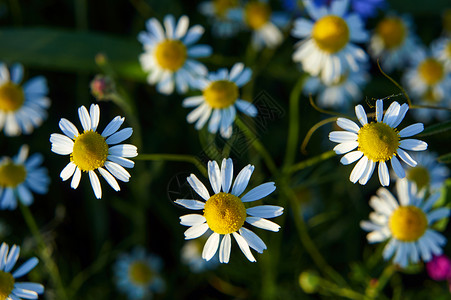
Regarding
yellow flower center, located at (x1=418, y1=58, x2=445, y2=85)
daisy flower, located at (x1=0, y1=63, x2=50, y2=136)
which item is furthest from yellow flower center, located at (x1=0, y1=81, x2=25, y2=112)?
yellow flower center, located at (x1=418, y1=58, x2=445, y2=85)

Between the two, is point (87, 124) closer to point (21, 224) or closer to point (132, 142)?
point (132, 142)

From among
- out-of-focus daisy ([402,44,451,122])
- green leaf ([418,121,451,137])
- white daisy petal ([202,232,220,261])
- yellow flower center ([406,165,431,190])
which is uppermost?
out-of-focus daisy ([402,44,451,122])

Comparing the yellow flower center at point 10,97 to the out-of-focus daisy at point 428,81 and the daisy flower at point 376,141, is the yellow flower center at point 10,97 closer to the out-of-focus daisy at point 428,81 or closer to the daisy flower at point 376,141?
the daisy flower at point 376,141

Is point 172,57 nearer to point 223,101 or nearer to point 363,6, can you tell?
point 223,101

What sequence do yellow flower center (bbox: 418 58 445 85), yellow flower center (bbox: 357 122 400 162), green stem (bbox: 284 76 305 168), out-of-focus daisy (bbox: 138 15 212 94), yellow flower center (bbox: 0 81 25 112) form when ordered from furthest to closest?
yellow flower center (bbox: 418 58 445 85), yellow flower center (bbox: 0 81 25 112), out-of-focus daisy (bbox: 138 15 212 94), green stem (bbox: 284 76 305 168), yellow flower center (bbox: 357 122 400 162)

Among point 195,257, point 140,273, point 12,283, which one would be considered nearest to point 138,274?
point 140,273

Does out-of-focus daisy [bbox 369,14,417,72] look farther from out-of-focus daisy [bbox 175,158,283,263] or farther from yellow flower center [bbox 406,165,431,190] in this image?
out-of-focus daisy [bbox 175,158,283,263]

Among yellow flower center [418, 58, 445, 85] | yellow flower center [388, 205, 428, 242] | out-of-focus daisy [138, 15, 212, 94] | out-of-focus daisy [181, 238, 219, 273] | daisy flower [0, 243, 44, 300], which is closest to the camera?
daisy flower [0, 243, 44, 300]
